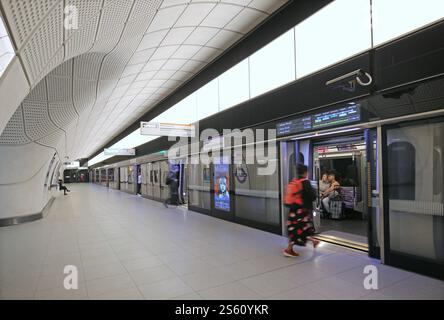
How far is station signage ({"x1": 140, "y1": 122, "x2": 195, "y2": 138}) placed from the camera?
866 centimetres

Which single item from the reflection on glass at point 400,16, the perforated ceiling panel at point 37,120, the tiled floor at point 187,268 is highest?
the reflection on glass at point 400,16

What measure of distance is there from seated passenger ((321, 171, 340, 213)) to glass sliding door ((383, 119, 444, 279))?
10.9 ft

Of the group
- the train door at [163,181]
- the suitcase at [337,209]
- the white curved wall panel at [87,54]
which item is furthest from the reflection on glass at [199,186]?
the suitcase at [337,209]

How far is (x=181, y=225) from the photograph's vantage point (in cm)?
693

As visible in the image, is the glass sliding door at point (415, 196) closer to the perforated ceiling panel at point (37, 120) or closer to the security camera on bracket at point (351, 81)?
the security camera on bracket at point (351, 81)

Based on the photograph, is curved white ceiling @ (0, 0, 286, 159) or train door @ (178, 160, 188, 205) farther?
train door @ (178, 160, 188, 205)

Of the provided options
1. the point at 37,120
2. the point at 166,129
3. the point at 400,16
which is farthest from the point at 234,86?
the point at 37,120

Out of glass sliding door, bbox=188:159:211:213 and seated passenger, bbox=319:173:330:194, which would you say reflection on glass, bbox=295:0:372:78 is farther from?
glass sliding door, bbox=188:159:211:213

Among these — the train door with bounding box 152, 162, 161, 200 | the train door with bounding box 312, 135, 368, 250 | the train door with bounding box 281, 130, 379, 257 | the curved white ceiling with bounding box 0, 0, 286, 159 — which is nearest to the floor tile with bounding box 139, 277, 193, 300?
the curved white ceiling with bounding box 0, 0, 286, 159

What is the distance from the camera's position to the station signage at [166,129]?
28.4 feet

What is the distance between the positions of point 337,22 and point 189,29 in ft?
10.5

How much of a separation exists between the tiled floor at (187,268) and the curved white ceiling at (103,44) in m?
2.52

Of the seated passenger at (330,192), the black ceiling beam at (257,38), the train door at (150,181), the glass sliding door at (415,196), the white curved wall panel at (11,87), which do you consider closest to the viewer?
the white curved wall panel at (11,87)
